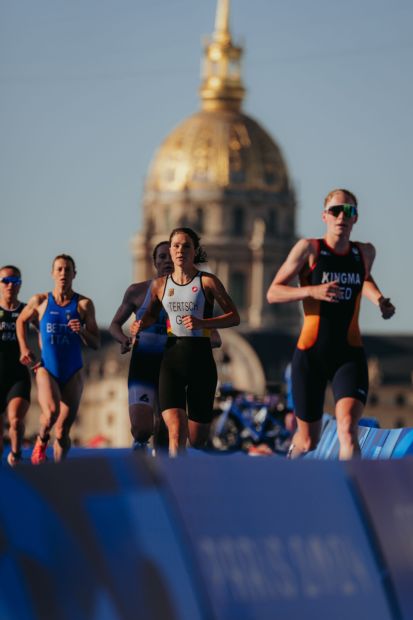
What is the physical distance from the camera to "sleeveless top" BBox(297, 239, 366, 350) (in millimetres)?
10906

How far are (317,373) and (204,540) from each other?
3.80 metres

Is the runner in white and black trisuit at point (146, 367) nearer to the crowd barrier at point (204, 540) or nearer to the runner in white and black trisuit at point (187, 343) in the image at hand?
the runner in white and black trisuit at point (187, 343)

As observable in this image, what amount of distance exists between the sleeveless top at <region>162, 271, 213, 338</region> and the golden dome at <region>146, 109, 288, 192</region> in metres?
140

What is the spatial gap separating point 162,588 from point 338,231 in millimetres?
4072

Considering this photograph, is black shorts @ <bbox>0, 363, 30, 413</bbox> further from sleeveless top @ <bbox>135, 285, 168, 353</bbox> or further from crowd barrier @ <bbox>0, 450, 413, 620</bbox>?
crowd barrier @ <bbox>0, 450, 413, 620</bbox>

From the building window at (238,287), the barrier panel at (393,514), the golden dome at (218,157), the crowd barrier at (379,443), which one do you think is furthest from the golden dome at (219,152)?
the barrier panel at (393,514)

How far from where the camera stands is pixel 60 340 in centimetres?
1393

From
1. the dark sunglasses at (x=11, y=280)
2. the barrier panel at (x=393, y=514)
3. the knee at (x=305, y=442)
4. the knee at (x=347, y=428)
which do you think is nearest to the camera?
the barrier panel at (x=393, y=514)

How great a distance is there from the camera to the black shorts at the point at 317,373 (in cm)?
1094

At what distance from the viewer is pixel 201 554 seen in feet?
23.7

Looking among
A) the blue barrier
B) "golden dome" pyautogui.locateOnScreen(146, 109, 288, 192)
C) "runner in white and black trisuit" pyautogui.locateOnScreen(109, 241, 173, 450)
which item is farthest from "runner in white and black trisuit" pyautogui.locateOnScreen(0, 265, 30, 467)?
"golden dome" pyautogui.locateOnScreen(146, 109, 288, 192)

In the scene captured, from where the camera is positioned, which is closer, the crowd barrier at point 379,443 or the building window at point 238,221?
the crowd barrier at point 379,443

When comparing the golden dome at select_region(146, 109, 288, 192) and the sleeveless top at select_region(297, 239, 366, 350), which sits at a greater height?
the golden dome at select_region(146, 109, 288, 192)

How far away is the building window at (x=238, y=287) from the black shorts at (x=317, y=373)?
13337cm
